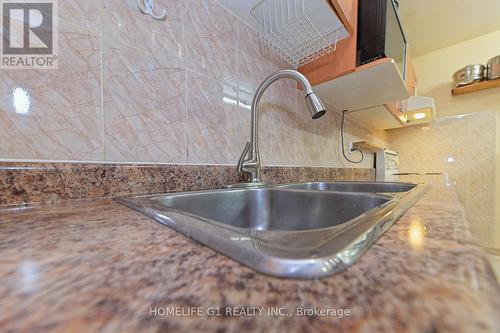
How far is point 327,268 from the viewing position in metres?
0.14

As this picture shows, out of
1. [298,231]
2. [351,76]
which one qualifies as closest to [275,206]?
[298,231]

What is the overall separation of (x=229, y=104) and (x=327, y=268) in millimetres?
767

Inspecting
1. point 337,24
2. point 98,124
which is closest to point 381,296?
point 98,124

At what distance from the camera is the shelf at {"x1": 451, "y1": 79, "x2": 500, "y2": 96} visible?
7.10 ft

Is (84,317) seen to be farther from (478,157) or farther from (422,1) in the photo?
(478,157)

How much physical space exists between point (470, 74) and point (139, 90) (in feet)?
10.7

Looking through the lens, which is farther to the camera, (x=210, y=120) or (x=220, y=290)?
(x=210, y=120)

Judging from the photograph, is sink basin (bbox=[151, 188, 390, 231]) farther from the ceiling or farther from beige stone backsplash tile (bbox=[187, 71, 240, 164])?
the ceiling

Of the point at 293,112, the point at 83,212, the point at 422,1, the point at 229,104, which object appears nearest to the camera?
the point at 83,212

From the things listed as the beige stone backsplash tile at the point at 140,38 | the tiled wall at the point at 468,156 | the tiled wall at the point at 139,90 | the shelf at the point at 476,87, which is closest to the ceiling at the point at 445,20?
the shelf at the point at 476,87

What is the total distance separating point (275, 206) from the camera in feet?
2.32

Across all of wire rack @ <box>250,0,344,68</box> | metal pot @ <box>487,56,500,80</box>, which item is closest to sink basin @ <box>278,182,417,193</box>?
wire rack @ <box>250,0,344,68</box>

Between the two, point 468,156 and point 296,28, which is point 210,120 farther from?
point 468,156

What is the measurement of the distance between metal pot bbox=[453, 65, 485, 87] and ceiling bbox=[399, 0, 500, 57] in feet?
1.23
